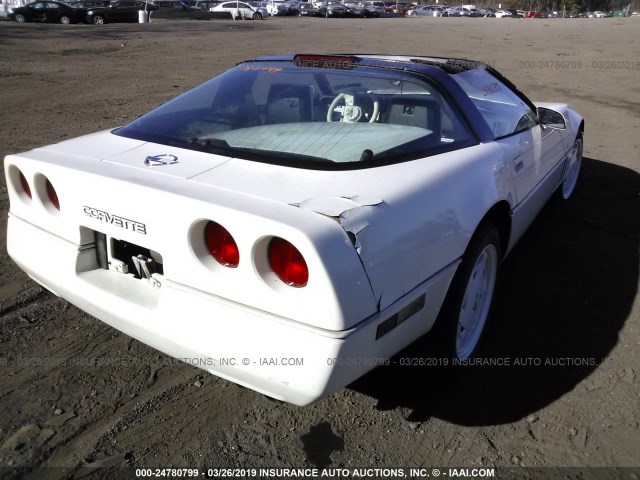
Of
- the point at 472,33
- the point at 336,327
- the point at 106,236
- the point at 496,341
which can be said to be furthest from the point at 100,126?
the point at 472,33

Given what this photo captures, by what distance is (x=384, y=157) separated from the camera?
7.75 ft

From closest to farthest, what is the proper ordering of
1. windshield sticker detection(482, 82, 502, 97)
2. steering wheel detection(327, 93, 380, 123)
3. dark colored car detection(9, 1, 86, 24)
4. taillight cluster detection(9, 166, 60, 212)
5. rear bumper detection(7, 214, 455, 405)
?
rear bumper detection(7, 214, 455, 405)
taillight cluster detection(9, 166, 60, 212)
steering wheel detection(327, 93, 380, 123)
windshield sticker detection(482, 82, 502, 97)
dark colored car detection(9, 1, 86, 24)

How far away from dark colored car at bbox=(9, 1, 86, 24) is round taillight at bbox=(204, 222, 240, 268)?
3211cm

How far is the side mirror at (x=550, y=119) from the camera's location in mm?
3852

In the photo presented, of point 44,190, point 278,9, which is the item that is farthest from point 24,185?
point 278,9

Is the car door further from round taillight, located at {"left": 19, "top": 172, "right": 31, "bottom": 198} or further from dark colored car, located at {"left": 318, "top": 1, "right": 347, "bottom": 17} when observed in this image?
dark colored car, located at {"left": 318, "top": 1, "right": 347, "bottom": 17}

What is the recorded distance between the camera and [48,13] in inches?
1144

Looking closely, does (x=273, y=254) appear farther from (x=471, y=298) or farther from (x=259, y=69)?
(x=259, y=69)

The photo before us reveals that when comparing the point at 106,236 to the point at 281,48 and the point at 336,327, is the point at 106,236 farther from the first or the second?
the point at 281,48

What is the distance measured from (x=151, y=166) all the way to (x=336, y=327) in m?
1.06

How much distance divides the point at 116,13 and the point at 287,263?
33039mm

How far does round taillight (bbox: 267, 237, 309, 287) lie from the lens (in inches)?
71.7

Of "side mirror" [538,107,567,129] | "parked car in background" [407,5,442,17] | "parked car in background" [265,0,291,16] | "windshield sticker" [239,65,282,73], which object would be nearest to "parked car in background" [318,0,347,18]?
"parked car in background" [265,0,291,16]

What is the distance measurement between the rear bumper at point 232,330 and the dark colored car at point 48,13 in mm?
31509
